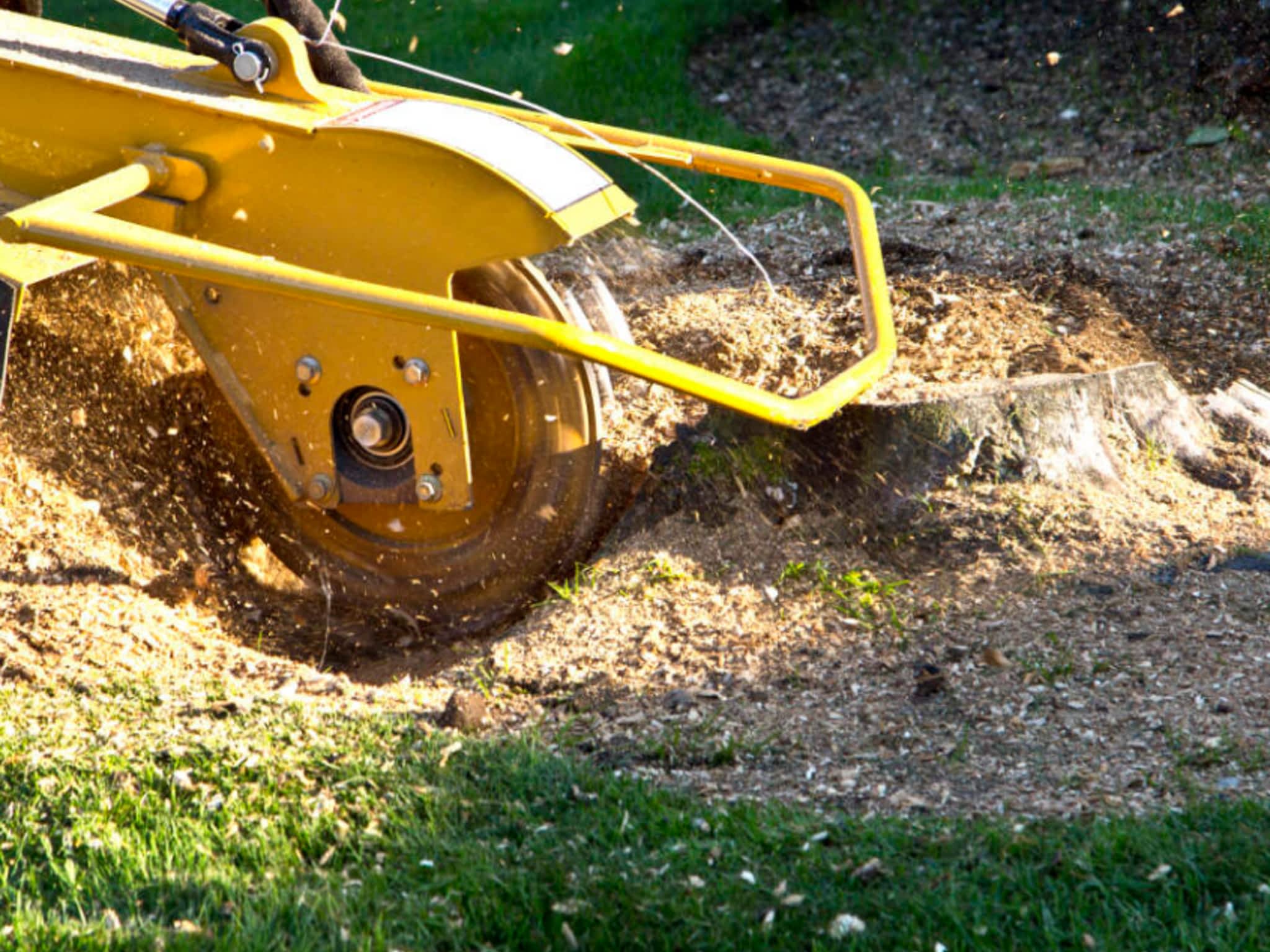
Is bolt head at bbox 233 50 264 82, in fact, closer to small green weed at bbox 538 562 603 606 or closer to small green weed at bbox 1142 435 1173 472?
small green weed at bbox 538 562 603 606

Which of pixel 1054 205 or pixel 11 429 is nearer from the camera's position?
pixel 11 429

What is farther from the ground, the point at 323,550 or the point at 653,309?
the point at 653,309

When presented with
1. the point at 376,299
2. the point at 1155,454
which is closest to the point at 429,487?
the point at 376,299

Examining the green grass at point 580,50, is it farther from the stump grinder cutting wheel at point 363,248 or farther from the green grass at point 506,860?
the green grass at point 506,860

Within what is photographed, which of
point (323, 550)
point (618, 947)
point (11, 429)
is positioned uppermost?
point (11, 429)

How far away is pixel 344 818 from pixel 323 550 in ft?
4.00

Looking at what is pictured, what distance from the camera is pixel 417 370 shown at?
3.35 meters

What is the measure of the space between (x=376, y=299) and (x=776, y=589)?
1.23 meters

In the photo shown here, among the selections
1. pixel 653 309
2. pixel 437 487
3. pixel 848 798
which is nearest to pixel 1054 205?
Result: pixel 653 309

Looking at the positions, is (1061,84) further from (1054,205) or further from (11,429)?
(11,429)

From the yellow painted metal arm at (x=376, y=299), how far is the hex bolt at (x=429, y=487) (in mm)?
655

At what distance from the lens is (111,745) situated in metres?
2.96

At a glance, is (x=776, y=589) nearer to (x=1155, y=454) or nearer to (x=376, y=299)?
(x=1155, y=454)

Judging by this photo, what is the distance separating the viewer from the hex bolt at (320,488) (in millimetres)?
3588
